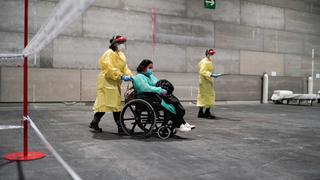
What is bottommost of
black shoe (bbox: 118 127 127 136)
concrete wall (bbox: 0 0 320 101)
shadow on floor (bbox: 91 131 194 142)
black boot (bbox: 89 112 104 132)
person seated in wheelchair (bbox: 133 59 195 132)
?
shadow on floor (bbox: 91 131 194 142)

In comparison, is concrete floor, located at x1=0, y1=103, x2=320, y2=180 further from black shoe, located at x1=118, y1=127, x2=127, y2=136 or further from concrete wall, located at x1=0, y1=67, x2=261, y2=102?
concrete wall, located at x1=0, y1=67, x2=261, y2=102

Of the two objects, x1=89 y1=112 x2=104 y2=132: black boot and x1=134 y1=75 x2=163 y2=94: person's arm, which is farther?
x1=89 y1=112 x2=104 y2=132: black boot

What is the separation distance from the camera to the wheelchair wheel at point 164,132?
425cm

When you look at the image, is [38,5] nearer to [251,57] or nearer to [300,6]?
[251,57]

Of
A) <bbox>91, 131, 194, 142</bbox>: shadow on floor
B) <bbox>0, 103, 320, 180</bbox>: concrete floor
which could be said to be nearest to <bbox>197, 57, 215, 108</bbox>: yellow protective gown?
<bbox>0, 103, 320, 180</bbox>: concrete floor

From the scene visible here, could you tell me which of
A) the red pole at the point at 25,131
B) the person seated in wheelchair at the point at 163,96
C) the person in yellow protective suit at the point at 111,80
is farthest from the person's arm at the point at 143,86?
the red pole at the point at 25,131

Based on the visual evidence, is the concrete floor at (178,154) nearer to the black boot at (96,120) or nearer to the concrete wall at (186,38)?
the black boot at (96,120)

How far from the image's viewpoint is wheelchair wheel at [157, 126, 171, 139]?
13.9ft

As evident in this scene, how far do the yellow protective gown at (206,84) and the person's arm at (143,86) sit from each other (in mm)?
2553

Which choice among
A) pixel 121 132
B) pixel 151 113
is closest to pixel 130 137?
pixel 121 132

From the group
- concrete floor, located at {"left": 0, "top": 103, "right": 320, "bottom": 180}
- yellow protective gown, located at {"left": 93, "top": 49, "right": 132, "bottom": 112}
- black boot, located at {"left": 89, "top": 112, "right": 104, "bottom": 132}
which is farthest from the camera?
black boot, located at {"left": 89, "top": 112, "right": 104, "bottom": 132}

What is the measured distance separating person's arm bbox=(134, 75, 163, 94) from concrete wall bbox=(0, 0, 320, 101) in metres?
4.45

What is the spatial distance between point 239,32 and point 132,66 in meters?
3.71

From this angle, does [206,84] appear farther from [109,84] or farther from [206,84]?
[109,84]
